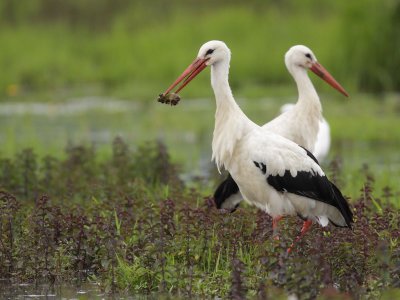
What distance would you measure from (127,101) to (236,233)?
1161 centimetres

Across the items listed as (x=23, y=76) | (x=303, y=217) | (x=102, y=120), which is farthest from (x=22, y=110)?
(x=303, y=217)

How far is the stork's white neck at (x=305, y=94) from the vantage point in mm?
8578

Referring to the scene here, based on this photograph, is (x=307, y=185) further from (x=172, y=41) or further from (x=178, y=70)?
(x=172, y=41)

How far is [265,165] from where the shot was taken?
7.22 m

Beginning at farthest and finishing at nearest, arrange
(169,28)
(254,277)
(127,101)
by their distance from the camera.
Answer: (169,28) → (127,101) → (254,277)

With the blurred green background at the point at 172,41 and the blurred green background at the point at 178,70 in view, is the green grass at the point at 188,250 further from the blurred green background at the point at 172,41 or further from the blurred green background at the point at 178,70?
the blurred green background at the point at 172,41

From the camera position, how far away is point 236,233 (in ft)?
23.2

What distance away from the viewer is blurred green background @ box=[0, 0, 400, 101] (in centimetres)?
1733

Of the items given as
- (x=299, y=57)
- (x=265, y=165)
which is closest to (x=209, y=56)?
(x=265, y=165)

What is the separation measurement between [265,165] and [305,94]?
62.3 inches

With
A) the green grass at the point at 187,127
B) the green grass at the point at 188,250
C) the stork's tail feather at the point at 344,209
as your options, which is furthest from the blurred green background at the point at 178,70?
the stork's tail feather at the point at 344,209

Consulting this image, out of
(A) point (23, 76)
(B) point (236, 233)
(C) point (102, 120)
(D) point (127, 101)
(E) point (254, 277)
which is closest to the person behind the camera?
(E) point (254, 277)

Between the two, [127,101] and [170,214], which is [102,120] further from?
[170,214]

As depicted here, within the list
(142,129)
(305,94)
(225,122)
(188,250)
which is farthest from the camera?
(142,129)
